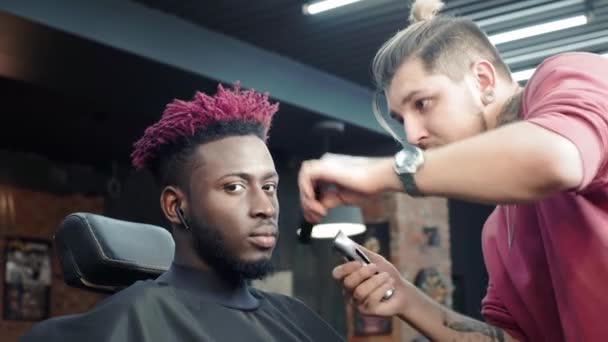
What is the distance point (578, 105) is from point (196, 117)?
1.03m

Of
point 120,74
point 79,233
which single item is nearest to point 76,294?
point 120,74

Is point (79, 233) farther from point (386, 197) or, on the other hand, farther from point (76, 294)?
point (76, 294)

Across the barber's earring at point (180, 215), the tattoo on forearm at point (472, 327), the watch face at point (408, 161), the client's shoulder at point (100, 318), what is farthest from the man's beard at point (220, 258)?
the watch face at point (408, 161)

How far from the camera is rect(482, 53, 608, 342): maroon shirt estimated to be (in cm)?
103

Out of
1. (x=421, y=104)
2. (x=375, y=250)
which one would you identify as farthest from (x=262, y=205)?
(x=375, y=250)

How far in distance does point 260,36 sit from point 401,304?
340 centimetres

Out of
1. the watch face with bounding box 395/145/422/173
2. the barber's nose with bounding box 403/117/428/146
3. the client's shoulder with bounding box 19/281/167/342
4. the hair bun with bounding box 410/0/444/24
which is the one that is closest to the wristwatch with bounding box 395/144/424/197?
the watch face with bounding box 395/145/422/173

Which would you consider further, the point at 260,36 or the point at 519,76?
the point at 519,76

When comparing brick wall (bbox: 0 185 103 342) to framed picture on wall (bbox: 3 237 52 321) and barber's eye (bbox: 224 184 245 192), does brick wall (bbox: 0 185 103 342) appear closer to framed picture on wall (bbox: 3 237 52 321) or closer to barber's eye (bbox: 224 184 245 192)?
framed picture on wall (bbox: 3 237 52 321)

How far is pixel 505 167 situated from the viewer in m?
1.02

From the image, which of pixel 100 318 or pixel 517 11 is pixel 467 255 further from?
pixel 100 318

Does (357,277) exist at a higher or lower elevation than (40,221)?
lower

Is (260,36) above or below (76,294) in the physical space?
above

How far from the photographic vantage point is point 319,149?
6320 millimetres
